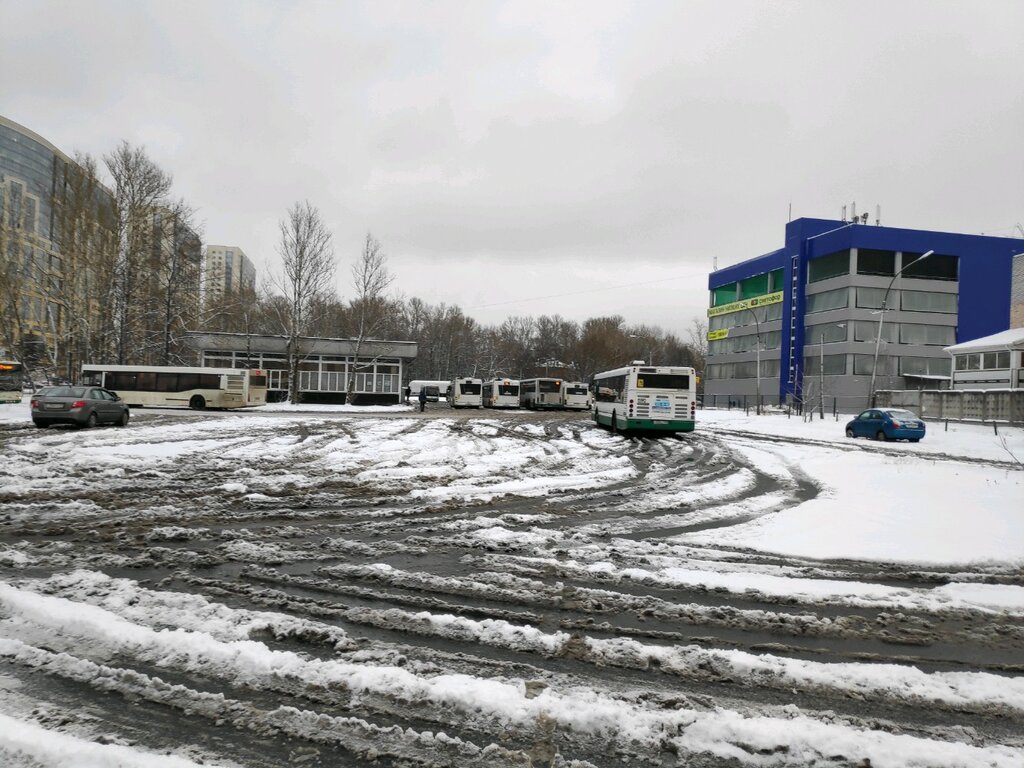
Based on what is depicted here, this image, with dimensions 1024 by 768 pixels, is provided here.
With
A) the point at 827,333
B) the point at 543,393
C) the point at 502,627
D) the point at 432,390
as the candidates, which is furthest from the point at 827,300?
the point at 502,627

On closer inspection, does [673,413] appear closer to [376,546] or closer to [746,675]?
[376,546]

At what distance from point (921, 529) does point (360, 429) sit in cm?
1999

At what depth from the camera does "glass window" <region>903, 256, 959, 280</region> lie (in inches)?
2352

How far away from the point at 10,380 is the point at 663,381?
3796 centimetres

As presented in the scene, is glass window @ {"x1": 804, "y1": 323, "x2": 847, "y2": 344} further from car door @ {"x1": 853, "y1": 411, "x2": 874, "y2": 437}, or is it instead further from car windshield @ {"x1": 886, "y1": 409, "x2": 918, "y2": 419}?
car windshield @ {"x1": 886, "y1": 409, "x2": 918, "y2": 419}

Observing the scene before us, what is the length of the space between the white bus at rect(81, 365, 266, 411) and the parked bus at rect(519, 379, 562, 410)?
26.8m

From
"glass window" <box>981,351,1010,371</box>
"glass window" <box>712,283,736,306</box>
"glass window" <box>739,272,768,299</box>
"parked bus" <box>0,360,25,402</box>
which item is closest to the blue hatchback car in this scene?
"glass window" <box>981,351,1010,371</box>

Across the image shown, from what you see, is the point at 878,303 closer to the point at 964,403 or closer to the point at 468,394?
the point at 964,403

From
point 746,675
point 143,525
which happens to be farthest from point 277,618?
point 143,525

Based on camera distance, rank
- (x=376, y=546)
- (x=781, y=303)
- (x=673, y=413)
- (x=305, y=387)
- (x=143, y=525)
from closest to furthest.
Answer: (x=376, y=546)
(x=143, y=525)
(x=673, y=413)
(x=305, y=387)
(x=781, y=303)

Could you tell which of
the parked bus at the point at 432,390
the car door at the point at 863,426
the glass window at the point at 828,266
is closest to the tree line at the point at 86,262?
the parked bus at the point at 432,390

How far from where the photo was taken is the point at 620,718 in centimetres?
325

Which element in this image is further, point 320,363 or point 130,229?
point 320,363

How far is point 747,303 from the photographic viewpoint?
73.1m
